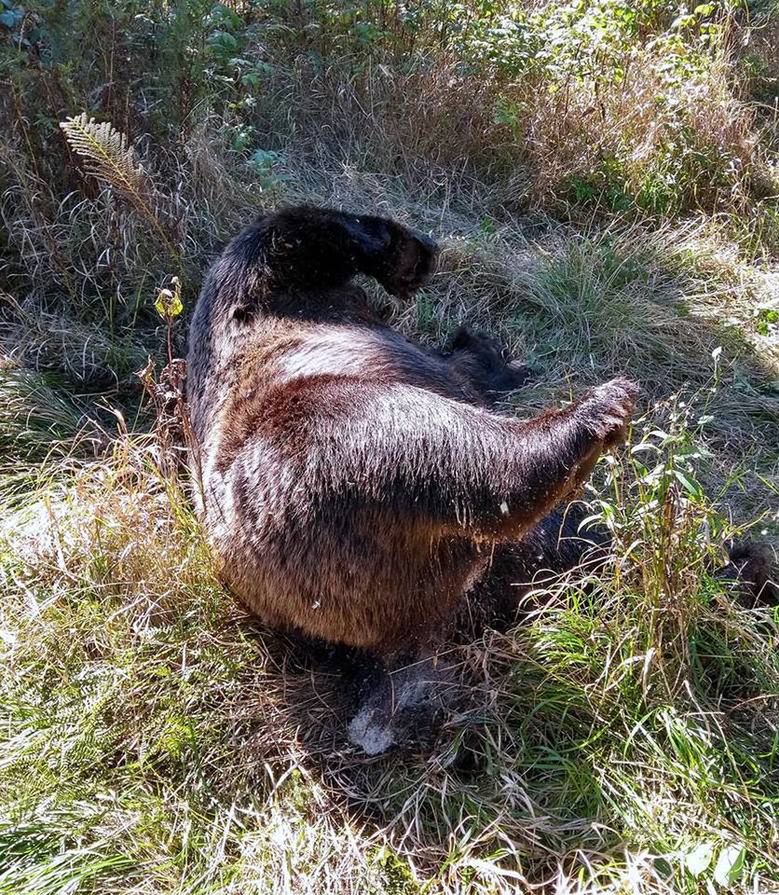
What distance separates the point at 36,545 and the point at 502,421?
2.04m

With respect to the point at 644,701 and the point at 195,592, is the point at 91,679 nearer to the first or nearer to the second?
the point at 195,592

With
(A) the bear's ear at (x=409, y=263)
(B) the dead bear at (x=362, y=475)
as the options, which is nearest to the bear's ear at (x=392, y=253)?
(A) the bear's ear at (x=409, y=263)

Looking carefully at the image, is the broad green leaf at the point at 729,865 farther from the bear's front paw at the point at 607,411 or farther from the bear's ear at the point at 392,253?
the bear's ear at the point at 392,253

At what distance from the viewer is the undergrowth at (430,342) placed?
2639 mm

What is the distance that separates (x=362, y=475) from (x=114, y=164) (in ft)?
7.96

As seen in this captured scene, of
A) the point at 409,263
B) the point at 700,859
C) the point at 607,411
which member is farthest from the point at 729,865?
the point at 409,263

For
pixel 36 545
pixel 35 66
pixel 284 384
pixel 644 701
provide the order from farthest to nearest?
pixel 35 66
pixel 36 545
pixel 284 384
pixel 644 701

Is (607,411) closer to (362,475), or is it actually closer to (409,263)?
(362,475)

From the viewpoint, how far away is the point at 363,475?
2.67 m

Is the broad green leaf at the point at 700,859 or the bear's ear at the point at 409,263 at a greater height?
the bear's ear at the point at 409,263

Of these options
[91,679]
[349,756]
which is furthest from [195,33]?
[349,756]

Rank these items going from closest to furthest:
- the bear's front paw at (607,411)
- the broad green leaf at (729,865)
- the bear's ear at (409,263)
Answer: the broad green leaf at (729,865) → the bear's front paw at (607,411) → the bear's ear at (409,263)

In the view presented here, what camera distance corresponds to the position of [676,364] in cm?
495

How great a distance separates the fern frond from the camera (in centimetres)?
404
